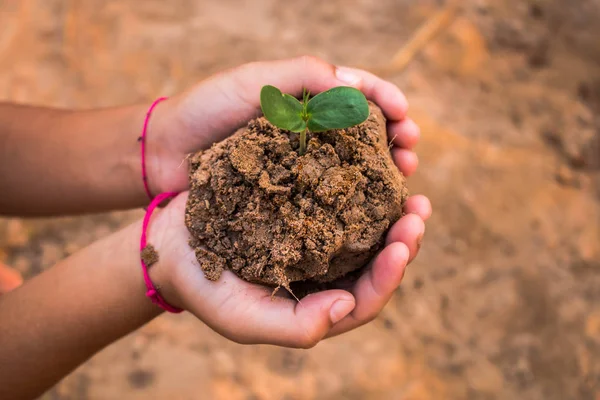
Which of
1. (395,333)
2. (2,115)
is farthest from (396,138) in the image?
(2,115)

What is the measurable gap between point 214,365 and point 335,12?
2010 millimetres

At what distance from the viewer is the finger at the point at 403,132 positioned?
5.53 ft

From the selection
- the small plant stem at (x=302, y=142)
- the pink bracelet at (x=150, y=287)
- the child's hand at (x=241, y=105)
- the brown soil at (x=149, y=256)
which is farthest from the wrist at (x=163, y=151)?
the small plant stem at (x=302, y=142)

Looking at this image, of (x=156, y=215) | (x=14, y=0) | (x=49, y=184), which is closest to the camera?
(x=156, y=215)

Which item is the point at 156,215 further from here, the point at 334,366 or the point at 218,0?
the point at 218,0

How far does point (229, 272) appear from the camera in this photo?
4.66 ft

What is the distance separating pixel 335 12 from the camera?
3.18m

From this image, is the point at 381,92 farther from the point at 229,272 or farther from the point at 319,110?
the point at 229,272

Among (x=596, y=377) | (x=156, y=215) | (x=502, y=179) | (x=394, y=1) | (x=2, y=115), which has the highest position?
(x=2, y=115)

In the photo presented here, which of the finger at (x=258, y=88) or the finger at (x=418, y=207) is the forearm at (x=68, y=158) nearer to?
the finger at (x=258, y=88)

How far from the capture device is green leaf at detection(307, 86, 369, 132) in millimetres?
1330

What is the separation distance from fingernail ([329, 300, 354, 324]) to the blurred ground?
0.95m

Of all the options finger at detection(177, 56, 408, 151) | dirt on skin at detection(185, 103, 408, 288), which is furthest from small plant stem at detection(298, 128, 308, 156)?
finger at detection(177, 56, 408, 151)

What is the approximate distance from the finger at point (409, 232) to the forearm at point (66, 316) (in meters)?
0.71
